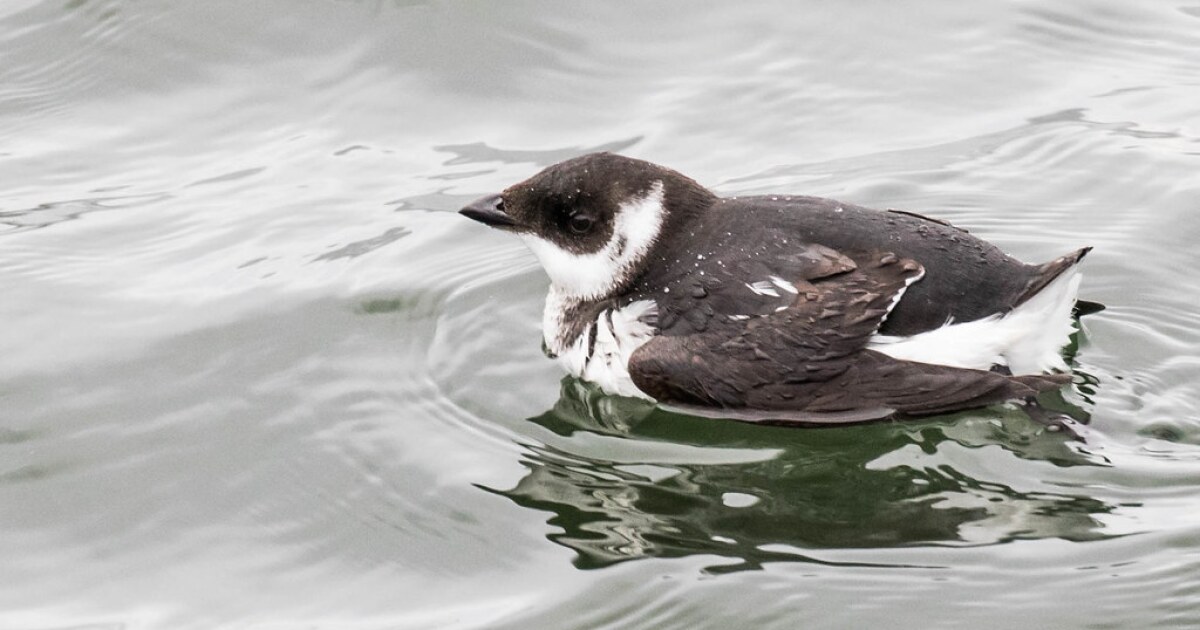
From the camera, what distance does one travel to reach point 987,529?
5.60 m

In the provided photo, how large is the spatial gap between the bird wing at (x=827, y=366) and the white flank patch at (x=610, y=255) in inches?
24.9

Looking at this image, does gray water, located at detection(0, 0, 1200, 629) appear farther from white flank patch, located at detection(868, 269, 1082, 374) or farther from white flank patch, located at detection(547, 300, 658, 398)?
white flank patch, located at detection(868, 269, 1082, 374)

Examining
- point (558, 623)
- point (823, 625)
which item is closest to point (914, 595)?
point (823, 625)

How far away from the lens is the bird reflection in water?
561 cm

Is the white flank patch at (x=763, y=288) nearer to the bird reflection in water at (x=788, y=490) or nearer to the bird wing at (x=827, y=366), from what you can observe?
the bird wing at (x=827, y=366)

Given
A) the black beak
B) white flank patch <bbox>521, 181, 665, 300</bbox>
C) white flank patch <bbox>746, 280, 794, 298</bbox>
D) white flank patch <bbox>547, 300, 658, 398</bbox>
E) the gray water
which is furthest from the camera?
the black beak

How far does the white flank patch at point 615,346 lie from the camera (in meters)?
6.48

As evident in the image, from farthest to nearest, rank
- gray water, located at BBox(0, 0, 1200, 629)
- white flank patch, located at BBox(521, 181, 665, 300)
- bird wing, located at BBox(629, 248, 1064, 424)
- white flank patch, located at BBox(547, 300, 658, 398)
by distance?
white flank patch, located at BBox(521, 181, 665, 300)
white flank patch, located at BBox(547, 300, 658, 398)
bird wing, located at BBox(629, 248, 1064, 424)
gray water, located at BBox(0, 0, 1200, 629)

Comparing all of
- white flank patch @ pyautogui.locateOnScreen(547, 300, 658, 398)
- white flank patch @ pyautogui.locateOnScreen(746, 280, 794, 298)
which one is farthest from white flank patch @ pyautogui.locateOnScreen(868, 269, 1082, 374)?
white flank patch @ pyautogui.locateOnScreen(547, 300, 658, 398)

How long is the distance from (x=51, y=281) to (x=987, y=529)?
4607mm

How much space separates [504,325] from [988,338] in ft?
7.45

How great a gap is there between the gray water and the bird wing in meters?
0.22

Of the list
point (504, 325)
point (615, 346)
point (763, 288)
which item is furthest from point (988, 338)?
point (504, 325)

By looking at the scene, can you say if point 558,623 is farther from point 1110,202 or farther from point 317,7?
point 317,7
